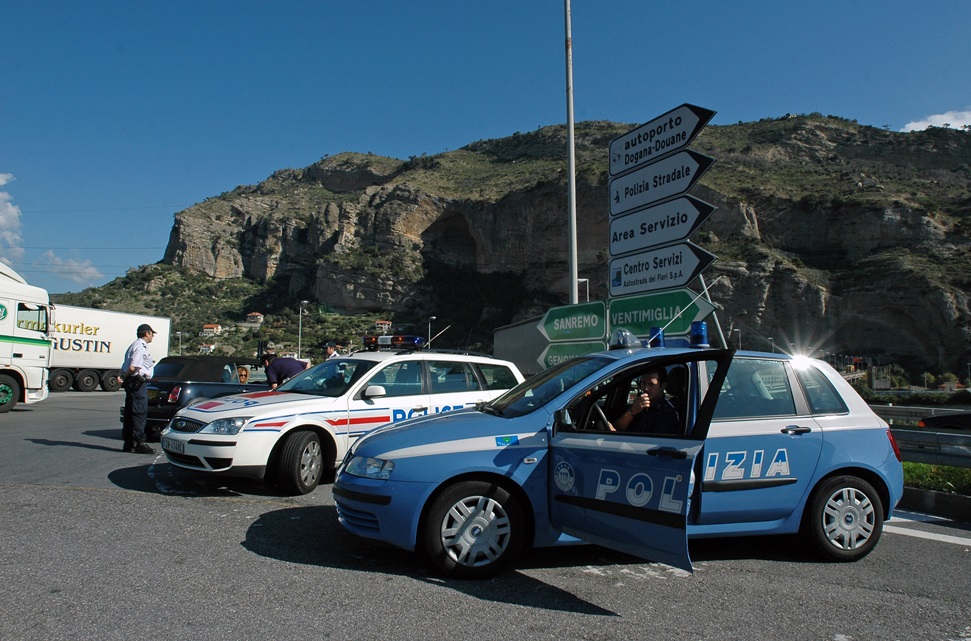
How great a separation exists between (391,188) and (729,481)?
93.8 meters

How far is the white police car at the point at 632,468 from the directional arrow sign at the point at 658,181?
3638mm

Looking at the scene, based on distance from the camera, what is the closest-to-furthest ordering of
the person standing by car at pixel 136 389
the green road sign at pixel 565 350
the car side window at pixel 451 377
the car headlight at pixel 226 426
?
the car headlight at pixel 226 426 → the car side window at pixel 451 377 → the person standing by car at pixel 136 389 → the green road sign at pixel 565 350

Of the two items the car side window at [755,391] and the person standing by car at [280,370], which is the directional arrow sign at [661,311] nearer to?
the car side window at [755,391]

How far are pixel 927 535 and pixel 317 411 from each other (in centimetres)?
581

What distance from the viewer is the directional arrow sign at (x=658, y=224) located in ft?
26.2

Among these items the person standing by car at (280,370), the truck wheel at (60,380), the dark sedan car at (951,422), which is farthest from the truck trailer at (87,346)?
the dark sedan car at (951,422)

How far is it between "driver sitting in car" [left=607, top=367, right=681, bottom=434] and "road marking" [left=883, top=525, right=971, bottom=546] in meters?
2.75

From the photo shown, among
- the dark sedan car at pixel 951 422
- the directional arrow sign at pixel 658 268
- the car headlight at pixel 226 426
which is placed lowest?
the dark sedan car at pixel 951 422

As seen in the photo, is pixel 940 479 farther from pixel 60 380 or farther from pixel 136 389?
pixel 60 380

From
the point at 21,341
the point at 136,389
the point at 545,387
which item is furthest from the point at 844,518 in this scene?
the point at 21,341

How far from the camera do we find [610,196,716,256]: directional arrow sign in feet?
26.2

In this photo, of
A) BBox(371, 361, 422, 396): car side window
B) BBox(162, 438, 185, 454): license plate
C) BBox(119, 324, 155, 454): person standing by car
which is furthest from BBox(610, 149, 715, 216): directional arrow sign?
BBox(119, 324, 155, 454): person standing by car

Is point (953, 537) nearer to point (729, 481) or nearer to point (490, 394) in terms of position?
point (729, 481)

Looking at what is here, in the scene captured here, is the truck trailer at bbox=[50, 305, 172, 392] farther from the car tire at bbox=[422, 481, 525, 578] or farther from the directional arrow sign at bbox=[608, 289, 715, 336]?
the car tire at bbox=[422, 481, 525, 578]
